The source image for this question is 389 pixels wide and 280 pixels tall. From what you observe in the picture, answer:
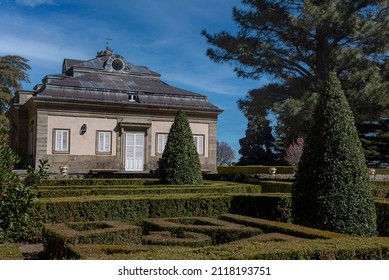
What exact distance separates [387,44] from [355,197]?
16.9 m

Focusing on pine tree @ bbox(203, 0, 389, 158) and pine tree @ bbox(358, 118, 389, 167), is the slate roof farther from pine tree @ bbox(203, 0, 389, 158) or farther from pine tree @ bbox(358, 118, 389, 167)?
pine tree @ bbox(358, 118, 389, 167)

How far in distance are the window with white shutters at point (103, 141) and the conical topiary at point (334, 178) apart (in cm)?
1941

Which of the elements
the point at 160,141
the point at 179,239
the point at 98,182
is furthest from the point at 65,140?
the point at 179,239

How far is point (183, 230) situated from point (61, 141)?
63.1 ft

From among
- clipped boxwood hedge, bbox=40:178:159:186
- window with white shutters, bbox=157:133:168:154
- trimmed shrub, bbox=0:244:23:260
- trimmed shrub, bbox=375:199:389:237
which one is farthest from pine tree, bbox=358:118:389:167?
trimmed shrub, bbox=0:244:23:260

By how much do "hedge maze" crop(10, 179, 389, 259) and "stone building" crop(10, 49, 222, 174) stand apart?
13.5m

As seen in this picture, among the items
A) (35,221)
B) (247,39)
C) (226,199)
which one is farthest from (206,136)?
(35,221)

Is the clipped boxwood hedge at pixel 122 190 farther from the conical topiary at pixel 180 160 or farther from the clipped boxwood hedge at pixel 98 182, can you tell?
the clipped boxwood hedge at pixel 98 182

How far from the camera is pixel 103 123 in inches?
1093

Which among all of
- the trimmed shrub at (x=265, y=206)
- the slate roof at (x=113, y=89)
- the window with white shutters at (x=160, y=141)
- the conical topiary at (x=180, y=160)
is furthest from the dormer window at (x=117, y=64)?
the trimmed shrub at (x=265, y=206)

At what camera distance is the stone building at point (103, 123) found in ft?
86.8

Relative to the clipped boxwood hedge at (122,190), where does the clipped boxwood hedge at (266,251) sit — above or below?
below

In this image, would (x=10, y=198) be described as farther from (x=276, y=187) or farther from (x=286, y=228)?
(x=276, y=187)
